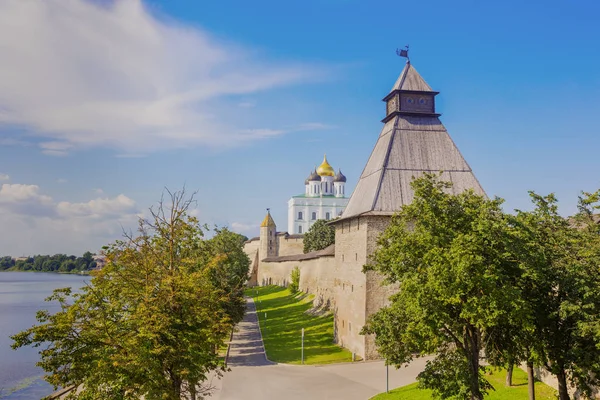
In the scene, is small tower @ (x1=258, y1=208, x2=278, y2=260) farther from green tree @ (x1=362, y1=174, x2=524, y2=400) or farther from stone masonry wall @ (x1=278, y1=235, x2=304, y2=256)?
green tree @ (x1=362, y1=174, x2=524, y2=400)

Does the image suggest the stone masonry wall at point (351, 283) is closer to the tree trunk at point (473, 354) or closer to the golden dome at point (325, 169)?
the tree trunk at point (473, 354)

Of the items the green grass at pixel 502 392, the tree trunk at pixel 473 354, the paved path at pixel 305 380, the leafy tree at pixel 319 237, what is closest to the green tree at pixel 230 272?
the paved path at pixel 305 380

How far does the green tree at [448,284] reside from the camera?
52.7 feet

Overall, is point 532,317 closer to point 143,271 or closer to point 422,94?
point 143,271

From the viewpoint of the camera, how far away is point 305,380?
27047 mm

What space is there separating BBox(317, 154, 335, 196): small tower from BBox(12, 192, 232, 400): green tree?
10903cm

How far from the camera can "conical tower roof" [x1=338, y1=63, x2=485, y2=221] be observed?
31656 mm

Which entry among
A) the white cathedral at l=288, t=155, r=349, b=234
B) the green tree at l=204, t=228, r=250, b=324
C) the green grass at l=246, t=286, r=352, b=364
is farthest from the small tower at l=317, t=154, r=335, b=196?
the green tree at l=204, t=228, r=250, b=324

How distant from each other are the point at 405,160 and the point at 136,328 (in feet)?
73.0

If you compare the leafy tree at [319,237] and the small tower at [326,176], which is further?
the small tower at [326,176]

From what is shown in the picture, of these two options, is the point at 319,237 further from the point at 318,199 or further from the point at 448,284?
the point at 448,284

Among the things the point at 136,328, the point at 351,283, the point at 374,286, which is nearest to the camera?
the point at 136,328

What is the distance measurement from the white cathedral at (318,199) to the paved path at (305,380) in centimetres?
9126

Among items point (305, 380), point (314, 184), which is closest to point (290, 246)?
point (314, 184)
